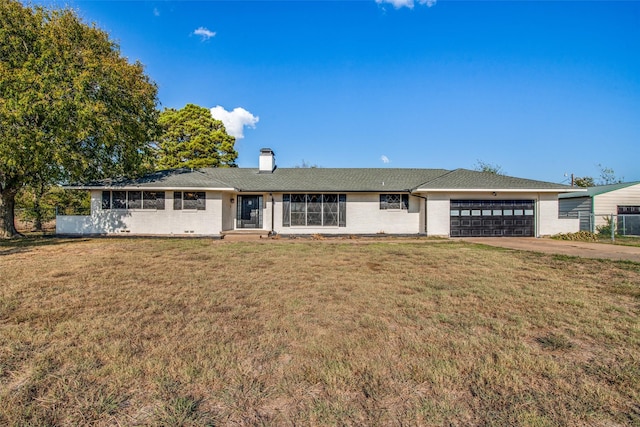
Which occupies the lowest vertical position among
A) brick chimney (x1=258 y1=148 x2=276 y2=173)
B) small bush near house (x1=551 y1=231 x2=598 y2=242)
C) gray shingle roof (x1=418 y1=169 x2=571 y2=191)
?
small bush near house (x1=551 y1=231 x2=598 y2=242)

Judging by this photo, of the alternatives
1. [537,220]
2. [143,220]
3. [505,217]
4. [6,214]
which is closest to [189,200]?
[143,220]

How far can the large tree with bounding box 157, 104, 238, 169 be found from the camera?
27.2m

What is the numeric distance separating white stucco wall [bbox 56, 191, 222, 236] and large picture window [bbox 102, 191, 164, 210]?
0.20 m

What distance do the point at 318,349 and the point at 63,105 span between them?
14144mm

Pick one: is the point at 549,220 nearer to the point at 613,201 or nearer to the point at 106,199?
the point at 613,201

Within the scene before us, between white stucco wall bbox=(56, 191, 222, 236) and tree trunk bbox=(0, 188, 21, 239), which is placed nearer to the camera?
tree trunk bbox=(0, 188, 21, 239)

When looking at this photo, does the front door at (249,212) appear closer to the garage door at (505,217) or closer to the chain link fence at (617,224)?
the garage door at (505,217)

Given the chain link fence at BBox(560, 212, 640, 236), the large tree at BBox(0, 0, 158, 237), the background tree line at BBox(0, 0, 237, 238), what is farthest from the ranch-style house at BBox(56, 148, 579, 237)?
the chain link fence at BBox(560, 212, 640, 236)

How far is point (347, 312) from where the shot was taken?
15.0ft

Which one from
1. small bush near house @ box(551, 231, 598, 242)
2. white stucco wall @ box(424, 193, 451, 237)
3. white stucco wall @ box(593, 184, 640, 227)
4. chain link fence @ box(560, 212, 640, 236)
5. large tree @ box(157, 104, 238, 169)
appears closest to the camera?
small bush near house @ box(551, 231, 598, 242)

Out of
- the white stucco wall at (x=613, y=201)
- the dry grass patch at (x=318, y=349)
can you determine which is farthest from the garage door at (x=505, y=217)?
the dry grass patch at (x=318, y=349)

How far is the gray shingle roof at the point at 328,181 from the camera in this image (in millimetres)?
15586

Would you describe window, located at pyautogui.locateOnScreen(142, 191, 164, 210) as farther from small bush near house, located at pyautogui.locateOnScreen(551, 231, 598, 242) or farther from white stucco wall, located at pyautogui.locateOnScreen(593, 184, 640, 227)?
white stucco wall, located at pyautogui.locateOnScreen(593, 184, 640, 227)

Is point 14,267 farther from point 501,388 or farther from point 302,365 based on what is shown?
point 501,388
